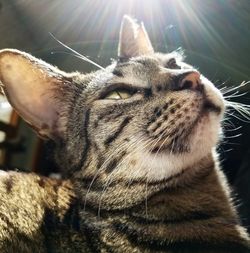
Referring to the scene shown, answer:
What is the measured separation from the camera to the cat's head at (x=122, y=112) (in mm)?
1037

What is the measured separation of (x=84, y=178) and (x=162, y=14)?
0.69m

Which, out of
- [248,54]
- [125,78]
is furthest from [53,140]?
[248,54]

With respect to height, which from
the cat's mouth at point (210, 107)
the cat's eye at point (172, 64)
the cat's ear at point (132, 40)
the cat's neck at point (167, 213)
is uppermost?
the cat's ear at point (132, 40)

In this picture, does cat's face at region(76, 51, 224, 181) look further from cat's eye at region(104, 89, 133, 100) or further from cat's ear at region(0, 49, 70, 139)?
cat's ear at region(0, 49, 70, 139)

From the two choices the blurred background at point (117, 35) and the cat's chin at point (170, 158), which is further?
the blurred background at point (117, 35)

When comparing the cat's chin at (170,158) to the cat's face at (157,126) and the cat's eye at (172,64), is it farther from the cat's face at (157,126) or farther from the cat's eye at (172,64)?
the cat's eye at (172,64)

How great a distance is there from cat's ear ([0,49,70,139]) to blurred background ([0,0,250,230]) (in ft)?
0.89

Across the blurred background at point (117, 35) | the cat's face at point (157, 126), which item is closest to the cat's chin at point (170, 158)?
the cat's face at point (157, 126)

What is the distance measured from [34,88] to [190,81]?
1.29 feet

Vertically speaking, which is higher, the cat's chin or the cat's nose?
the cat's nose

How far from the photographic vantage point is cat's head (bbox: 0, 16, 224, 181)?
1037 millimetres

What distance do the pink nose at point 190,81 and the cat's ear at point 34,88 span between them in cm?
34

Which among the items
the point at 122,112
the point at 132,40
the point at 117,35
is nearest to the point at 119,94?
the point at 122,112

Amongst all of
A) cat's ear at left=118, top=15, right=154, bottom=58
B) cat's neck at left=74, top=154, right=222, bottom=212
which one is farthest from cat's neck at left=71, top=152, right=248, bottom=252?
Result: cat's ear at left=118, top=15, right=154, bottom=58
